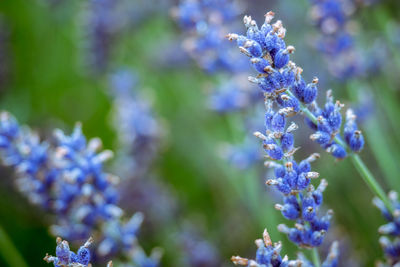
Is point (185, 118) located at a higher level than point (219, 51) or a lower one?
higher

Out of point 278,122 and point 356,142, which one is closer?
point 278,122

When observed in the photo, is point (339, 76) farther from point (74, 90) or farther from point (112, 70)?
point (74, 90)

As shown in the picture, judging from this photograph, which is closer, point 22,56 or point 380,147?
point 380,147

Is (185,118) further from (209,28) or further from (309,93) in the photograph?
(309,93)

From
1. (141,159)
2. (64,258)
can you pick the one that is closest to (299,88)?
(64,258)

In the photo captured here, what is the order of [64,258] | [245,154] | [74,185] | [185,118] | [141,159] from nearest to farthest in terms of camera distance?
[64,258]
[74,185]
[245,154]
[141,159]
[185,118]

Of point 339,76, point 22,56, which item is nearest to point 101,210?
point 339,76
